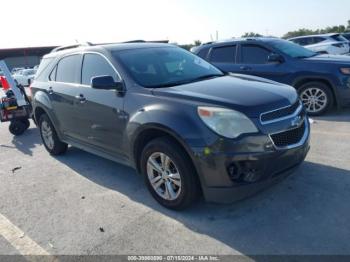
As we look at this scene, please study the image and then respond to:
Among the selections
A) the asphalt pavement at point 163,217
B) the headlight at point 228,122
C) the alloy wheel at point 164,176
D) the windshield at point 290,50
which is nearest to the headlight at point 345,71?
the windshield at point 290,50

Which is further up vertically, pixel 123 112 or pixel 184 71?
pixel 184 71

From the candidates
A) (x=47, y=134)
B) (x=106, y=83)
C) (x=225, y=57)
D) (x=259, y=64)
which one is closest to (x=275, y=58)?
(x=259, y=64)

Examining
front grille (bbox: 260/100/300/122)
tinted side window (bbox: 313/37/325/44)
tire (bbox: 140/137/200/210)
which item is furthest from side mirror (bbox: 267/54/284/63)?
tinted side window (bbox: 313/37/325/44)

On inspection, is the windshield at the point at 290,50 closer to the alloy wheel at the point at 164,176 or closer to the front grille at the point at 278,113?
the front grille at the point at 278,113

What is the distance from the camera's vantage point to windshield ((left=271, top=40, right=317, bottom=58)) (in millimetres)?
7770

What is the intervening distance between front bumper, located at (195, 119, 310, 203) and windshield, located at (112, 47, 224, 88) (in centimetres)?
124

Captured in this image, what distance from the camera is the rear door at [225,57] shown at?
27.2 ft

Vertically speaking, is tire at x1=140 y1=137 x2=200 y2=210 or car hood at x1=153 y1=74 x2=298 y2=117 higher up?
car hood at x1=153 y1=74 x2=298 y2=117

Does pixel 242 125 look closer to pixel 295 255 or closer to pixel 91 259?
pixel 295 255

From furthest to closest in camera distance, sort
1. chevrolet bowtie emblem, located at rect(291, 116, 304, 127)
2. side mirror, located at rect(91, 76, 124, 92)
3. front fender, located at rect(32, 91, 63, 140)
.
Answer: front fender, located at rect(32, 91, 63, 140), side mirror, located at rect(91, 76, 124, 92), chevrolet bowtie emblem, located at rect(291, 116, 304, 127)

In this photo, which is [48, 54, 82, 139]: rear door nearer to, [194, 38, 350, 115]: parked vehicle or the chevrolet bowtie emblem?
the chevrolet bowtie emblem

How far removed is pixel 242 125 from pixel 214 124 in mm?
257

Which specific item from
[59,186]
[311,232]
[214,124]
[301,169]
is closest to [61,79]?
[59,186]

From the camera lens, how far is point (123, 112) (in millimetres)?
4109
